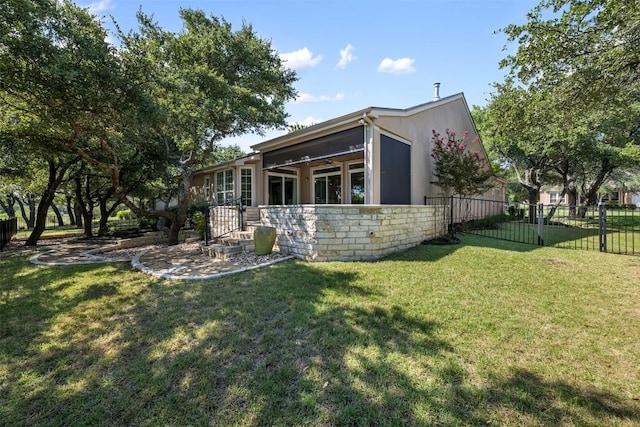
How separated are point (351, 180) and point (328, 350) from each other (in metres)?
8.92

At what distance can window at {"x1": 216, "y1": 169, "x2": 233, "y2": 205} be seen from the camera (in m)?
13.2

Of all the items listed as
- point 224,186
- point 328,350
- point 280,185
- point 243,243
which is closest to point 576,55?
point 328,350

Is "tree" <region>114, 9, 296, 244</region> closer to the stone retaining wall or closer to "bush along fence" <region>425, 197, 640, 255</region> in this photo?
the stone retaining wall

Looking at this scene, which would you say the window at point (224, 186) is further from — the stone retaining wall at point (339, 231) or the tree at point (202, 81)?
the stone retaining wall at point (339, 231)

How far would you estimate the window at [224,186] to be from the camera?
13.2 metres

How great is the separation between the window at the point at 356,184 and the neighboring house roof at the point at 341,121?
99.9 inches

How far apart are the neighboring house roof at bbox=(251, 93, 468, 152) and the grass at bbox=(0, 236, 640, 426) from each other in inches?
180

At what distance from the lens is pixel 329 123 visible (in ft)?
27.8

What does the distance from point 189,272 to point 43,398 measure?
3566 millimetres

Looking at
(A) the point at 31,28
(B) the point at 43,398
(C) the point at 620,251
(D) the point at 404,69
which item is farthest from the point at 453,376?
(D) the point at 404,69

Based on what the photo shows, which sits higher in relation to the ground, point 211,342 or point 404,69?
point 404,69

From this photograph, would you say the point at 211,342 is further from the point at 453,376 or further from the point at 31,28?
the point at 31,28

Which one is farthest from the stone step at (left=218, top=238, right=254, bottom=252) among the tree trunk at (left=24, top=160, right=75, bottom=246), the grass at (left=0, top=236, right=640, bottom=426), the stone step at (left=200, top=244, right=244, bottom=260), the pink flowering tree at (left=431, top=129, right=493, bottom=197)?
the tree trunk at (left=24, top=160, right=75, bottom=246)

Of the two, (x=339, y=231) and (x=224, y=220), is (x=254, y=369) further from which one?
(x=224, y=220)
